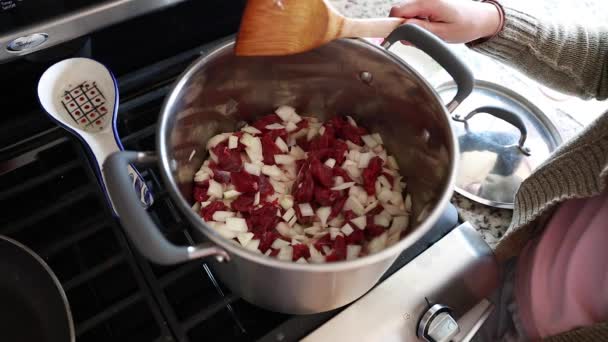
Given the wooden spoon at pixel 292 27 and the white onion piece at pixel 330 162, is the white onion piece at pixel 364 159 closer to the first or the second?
the white onion piece at pixel 330 162

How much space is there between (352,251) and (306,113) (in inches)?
11.3

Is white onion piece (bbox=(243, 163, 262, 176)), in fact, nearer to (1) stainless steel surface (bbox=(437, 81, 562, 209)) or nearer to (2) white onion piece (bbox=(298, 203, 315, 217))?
(2) white onion piece (bbox=(298, 203, 315, 217))

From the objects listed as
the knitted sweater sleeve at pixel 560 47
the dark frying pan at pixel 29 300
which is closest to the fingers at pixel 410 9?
the knitted sweater sleeve at pixel 560 47

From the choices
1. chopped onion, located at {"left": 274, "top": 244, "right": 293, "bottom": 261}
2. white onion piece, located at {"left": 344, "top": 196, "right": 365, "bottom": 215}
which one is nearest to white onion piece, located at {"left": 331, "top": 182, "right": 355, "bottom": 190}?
white onion piece, located at {"left": 344, "top": 196, "right": 365, "bottom": 215}

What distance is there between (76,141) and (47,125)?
61 mm

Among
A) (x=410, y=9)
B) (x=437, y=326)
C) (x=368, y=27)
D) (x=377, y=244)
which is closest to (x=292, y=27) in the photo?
(x=368, y=27)

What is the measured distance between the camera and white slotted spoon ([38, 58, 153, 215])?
612mm

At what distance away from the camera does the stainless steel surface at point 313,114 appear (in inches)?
17.7

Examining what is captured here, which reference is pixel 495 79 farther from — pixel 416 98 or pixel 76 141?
pixel 76 141

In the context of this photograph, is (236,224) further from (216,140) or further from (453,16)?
(453,16)

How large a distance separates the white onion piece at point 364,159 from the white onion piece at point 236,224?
0.21 metres

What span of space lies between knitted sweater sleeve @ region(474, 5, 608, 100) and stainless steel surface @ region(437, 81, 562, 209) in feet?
0.39

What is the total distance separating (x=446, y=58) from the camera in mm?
560

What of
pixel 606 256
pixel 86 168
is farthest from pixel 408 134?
pixel 86 168
